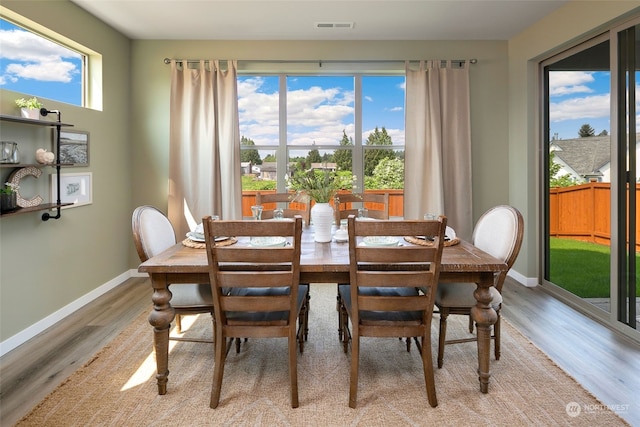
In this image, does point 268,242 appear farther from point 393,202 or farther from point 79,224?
point 393,202

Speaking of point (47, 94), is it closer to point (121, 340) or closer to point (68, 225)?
point (68, 225)

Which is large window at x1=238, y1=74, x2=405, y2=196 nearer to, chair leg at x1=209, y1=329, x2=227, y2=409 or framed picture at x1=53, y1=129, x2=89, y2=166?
framed picture at x1=53, y1=129, x2=89, y2=166

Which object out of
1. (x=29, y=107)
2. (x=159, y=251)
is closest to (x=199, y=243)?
(x=159, y=251)

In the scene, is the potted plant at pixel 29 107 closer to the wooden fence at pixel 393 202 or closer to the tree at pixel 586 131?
the wooden fence at pixel 393 202

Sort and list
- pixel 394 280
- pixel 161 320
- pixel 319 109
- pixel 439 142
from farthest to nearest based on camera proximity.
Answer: pixel 319 109, pixel 439 142, pixel 161 320, pixel 394 280

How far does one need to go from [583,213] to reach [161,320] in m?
3.54

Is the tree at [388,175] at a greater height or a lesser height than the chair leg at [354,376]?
greater

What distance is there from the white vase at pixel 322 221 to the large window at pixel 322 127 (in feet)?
7.21

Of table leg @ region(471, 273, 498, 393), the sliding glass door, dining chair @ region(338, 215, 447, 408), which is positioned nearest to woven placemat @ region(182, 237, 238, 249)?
dining chair @ region(338, 215, 447, 408)

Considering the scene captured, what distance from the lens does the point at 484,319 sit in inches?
82.4

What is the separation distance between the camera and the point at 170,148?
4457mm

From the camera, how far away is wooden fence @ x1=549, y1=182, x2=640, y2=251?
3.28m

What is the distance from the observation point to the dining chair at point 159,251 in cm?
235

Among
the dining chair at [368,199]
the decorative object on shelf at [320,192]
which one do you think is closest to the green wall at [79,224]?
the decorative object on shelf at [320,192]
